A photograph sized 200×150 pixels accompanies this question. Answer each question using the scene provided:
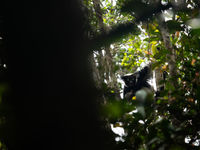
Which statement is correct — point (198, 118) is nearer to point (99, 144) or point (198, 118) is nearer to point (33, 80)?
point (99, 144)

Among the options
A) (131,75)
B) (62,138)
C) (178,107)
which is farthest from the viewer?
(131,75)

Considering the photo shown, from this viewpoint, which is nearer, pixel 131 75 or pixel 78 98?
pixel 78 98

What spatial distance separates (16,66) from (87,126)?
238 millimetres

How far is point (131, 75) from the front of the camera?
21.8 feet


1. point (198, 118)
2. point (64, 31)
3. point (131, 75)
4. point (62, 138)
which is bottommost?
point (62, 138)

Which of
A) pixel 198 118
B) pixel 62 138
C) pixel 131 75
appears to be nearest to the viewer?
pixel 62 138

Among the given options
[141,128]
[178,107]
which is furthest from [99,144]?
[178,107]

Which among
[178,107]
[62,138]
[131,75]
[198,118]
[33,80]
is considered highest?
[131,75]

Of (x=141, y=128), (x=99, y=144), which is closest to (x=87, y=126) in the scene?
(x=99, y=144)

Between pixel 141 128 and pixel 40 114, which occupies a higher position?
pixel 141 128

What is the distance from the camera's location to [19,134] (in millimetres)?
440

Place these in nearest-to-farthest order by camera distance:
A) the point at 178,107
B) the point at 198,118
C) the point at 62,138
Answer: the point at 62,138 < the point at 198,118 < the point at 178,107

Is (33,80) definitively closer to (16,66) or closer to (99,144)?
(16,66)

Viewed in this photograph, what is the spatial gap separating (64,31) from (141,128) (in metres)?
0.97
